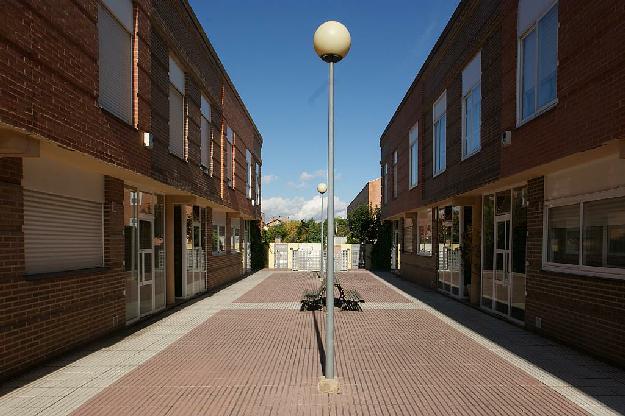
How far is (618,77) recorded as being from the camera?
19.9ft

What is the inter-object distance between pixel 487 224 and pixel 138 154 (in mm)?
8883

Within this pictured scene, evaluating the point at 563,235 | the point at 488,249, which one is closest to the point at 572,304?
the point at 563,235

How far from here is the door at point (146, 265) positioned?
10.6m

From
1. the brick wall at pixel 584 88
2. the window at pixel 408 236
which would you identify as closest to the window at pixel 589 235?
the brick wall at pixel 584 88

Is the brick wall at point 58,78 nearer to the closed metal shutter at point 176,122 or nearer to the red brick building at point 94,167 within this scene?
the red brick building at point 94,167

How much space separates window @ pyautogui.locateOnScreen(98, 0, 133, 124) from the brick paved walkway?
172 inches

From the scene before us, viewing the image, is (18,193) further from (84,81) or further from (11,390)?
(11,390)

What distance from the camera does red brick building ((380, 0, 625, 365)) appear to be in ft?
21.9

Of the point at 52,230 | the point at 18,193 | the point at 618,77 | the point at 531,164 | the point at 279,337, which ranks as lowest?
→ the point at 279,337

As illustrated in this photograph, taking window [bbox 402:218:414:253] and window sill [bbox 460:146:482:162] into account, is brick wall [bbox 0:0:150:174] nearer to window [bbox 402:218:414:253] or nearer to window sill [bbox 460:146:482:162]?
window sill [bbox 460:146:482:162]

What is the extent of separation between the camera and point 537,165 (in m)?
8.19

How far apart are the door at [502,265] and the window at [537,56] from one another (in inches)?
Answer: 115

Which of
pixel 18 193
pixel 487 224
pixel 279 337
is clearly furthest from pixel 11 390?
pixel 487 224

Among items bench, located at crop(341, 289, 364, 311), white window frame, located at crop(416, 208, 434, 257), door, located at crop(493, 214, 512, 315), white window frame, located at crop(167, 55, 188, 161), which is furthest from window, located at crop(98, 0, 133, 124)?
white window frame, located at crop(416, 208, 434, 257)
